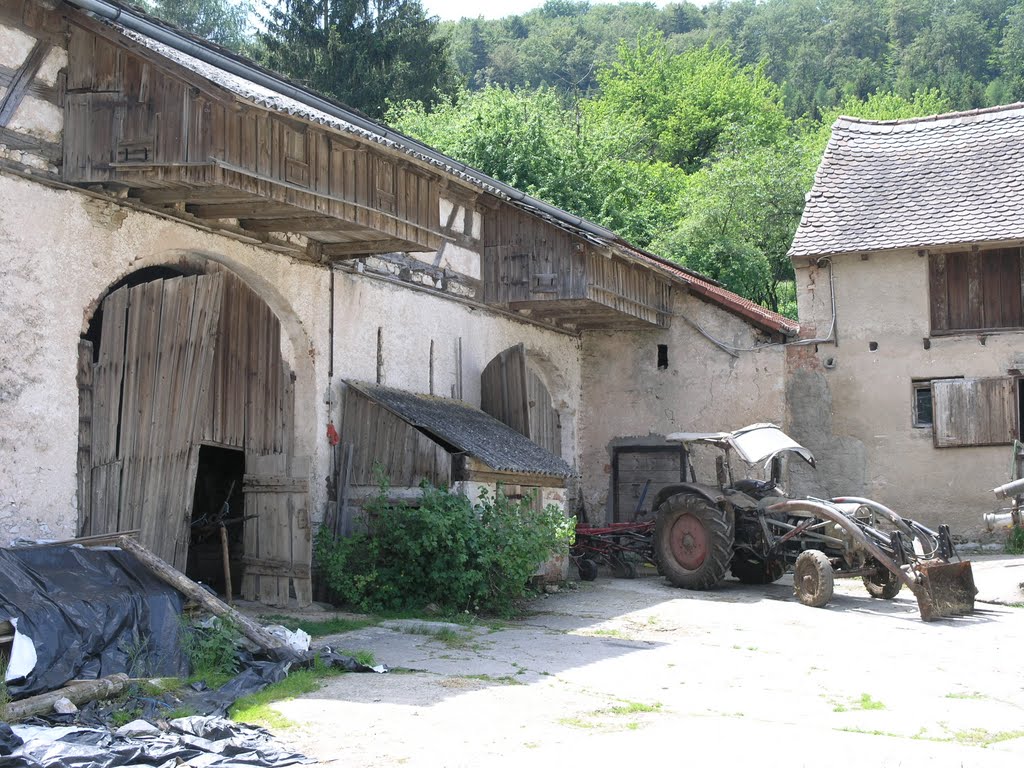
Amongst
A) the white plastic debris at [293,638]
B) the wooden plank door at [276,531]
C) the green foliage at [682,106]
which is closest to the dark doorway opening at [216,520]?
the wooden plank door at [276,531]

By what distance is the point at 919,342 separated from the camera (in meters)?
18.0

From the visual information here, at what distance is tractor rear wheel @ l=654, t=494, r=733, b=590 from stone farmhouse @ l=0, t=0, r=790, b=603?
1.44 meters

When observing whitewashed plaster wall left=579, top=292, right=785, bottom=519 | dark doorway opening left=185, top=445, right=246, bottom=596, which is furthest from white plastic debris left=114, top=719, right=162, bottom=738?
whitewashed plaster wall left=579, top=292, right=785, bottom=519

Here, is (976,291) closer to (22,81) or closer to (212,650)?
(212,650)

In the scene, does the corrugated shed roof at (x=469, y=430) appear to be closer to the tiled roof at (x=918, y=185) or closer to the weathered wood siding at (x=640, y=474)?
the weathered wood siding at (x=640, y=474)

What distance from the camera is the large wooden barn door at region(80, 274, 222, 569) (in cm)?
1041

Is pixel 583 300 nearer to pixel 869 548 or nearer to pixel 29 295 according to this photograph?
pixel 869 548

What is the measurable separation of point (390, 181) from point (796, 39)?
59985mm

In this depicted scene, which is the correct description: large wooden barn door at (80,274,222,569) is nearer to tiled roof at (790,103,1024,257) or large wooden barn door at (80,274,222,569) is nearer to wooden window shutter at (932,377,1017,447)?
tiled roof at (790,103,1024,257)

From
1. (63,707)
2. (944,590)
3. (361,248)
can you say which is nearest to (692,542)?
(944,590)

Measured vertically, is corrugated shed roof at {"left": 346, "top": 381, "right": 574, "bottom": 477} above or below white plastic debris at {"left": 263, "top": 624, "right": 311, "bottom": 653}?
above

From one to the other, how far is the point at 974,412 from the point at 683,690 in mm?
10757

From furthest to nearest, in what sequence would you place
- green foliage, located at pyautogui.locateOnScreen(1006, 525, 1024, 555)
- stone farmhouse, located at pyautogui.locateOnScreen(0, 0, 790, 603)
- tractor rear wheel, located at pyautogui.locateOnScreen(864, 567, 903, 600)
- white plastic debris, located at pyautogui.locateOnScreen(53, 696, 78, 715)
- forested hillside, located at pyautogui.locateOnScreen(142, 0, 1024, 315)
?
forested hillside, located at pyautogui.locateOnScreen(142, 0, 1024, 315), green foliage, located at pyautogui.locateOnScreen(1006, 525, 1024, 555), tractor rear wheel, located at pyautogui.locateOnScreen(864, 567, 903, 600), stone farmhouse, located at pyautogui.locateOnScreen(0, 0, 790, 603), white plastic debris, located at pyautogui.locateOnScreen(53, 696, 78, 715)

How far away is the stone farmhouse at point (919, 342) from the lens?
57.5 feet
